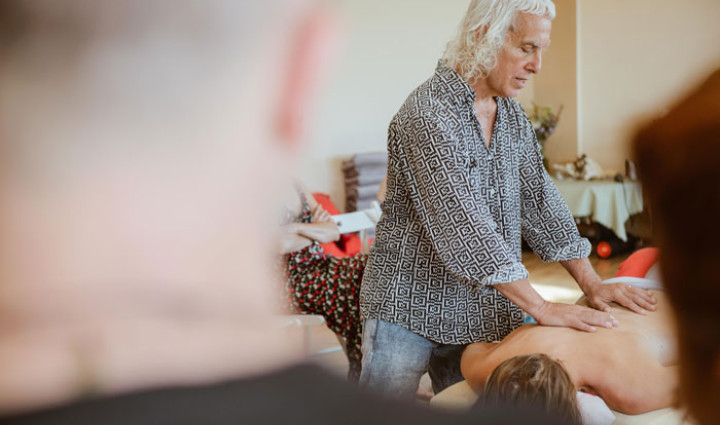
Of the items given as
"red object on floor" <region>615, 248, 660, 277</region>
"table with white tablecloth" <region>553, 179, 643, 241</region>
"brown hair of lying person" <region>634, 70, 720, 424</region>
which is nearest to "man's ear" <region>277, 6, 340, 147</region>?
"brown hair of lying person" <region>634, 70, 720, 424</region>

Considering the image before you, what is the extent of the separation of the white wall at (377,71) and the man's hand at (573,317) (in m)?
3.95

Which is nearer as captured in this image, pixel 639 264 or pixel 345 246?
pixel 639 264

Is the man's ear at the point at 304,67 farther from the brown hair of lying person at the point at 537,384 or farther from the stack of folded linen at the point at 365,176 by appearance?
the stack of folded linen at the point at 365,176

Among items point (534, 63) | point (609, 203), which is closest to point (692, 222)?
point (534, 63)

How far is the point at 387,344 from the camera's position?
1656 mm

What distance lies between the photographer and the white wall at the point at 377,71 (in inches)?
223

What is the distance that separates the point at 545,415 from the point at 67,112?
6.6 inches

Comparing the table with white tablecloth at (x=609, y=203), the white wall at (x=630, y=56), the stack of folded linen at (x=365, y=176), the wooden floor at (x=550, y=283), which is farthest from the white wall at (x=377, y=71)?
the white wall at (x=630, y=56)

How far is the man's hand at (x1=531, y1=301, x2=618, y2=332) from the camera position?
1.55m

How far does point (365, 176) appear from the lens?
538cm

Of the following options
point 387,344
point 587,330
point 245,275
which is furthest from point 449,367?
point 245,275

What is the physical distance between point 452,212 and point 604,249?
4.93m

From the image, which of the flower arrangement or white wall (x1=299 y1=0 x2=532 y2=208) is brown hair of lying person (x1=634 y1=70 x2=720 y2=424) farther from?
the flower arrangement

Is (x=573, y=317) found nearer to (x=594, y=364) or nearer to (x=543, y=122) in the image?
(x=594, y=364)
